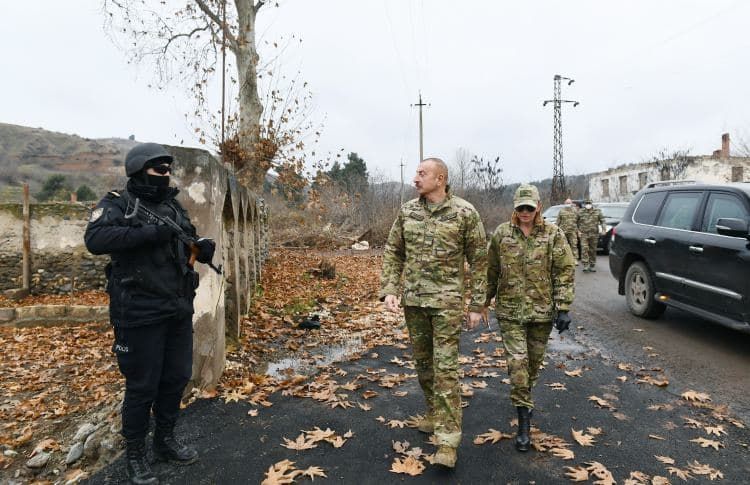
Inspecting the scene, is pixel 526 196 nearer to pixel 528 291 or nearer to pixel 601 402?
pixel 528 291

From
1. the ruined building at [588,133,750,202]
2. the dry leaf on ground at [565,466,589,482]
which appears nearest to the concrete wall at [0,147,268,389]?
the dry leaf on ground at [565,466,589,482]

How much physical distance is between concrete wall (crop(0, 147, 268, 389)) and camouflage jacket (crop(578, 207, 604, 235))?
823 centimetres

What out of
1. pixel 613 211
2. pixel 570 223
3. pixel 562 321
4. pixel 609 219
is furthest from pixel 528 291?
pixel 613 211

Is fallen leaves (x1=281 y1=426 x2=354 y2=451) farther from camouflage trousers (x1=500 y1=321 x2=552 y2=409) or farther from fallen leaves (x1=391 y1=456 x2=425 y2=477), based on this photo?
camouflage trousers (x1=500 y1=321 x2=552 y2=409)

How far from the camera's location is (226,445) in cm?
365

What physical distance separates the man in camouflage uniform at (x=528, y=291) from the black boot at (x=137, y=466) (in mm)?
2530

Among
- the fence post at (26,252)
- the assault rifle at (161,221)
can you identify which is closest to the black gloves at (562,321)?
the assault rifle at (161,221)

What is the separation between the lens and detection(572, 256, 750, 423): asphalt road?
4.72 metres

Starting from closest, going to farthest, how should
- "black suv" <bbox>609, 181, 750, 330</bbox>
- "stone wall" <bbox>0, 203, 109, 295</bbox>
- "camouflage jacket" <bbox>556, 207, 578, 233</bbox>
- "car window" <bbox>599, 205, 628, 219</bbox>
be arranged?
"black suv" <bbox>609, 181, 750, 330</bbox>
"camouflage jacket" <bbox>556, 207, 578, 233</bbox>
"stone wall" <bbox>0, 203, 109, 295</bbox>
"car window" <bbox>599, 205, 628, 219</bbox>

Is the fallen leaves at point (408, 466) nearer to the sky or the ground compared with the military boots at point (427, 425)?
nearer to the ground

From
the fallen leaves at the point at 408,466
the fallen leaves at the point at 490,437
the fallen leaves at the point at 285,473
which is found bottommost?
the fallen leaves at the point at 285,473

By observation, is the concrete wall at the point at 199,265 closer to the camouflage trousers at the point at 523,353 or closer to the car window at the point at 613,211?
the camouflage trousers at the point at 523,353

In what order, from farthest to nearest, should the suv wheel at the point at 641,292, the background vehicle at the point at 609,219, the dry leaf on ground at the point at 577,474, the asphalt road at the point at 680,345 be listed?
the background vehicle at the point at 609,219
the suv wheel at the point at 641,292
the asphalt road at the point at 680,345
the dry leaf on ground at the point at 577,474

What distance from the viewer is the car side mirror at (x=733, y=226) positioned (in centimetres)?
520
